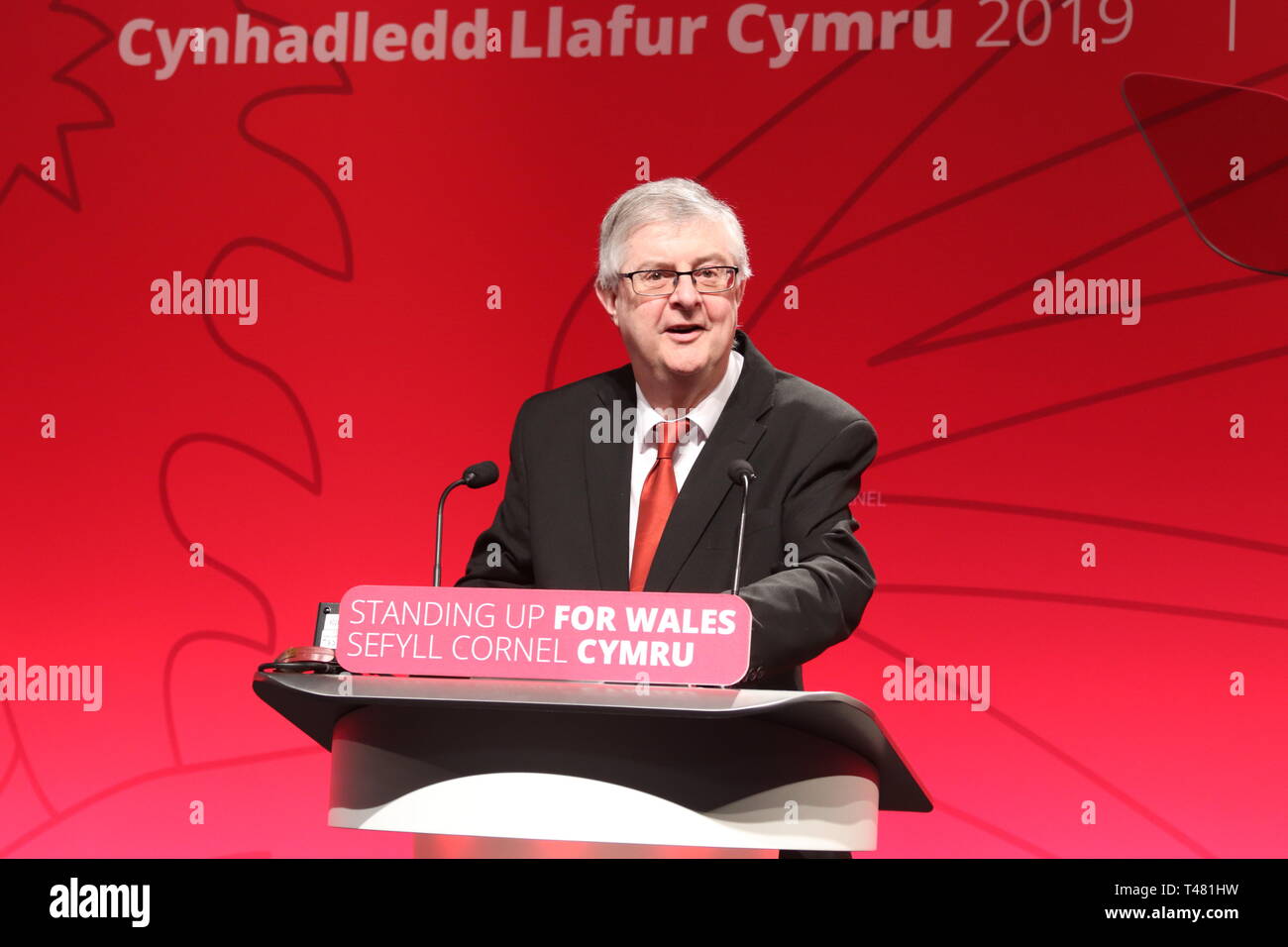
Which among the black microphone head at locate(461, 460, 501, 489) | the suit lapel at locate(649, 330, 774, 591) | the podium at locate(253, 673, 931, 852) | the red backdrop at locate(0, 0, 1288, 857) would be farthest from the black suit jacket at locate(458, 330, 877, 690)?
the red backdrop at locate(0, 0, 1288, 857)

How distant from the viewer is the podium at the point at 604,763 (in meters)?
1.58

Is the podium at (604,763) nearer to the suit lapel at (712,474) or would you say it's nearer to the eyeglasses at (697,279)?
the suit lapel at (712,474)

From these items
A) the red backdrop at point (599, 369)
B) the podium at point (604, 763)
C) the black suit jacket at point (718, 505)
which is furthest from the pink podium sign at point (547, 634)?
the red backdrop at point (599, 369)

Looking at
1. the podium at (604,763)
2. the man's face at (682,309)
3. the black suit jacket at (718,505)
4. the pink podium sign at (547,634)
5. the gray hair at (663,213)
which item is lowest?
the podium at (604,763)

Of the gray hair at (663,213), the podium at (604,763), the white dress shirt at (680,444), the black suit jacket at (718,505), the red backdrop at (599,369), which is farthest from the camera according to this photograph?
the red backdrop at (599,369)

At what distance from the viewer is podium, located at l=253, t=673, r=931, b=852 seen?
158cm

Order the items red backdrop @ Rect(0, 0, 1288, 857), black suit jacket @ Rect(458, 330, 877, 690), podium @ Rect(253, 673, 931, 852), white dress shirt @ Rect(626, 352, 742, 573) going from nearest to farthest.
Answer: podium @ Rect(253, 673, 931, 852), black suit jacket @ Rect(458, 330, 877, 690), white dress shirt @ Rect(626, 352, 742, 573), red backdrop @ Rect(0, 0, 1288, 857)

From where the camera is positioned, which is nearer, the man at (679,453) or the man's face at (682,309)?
the man at (679,453)

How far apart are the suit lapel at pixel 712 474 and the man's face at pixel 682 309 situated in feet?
0.31

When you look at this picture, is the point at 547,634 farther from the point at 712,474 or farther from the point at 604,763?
the point at 712,474

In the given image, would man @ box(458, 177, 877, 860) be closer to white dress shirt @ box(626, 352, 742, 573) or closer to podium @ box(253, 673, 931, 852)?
white dress shirt @ box(626, 352, 742, 573)

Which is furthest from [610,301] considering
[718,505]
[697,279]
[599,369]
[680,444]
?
[599,369]

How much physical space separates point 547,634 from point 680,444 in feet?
2.73

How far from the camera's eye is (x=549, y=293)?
3754 millimetres
